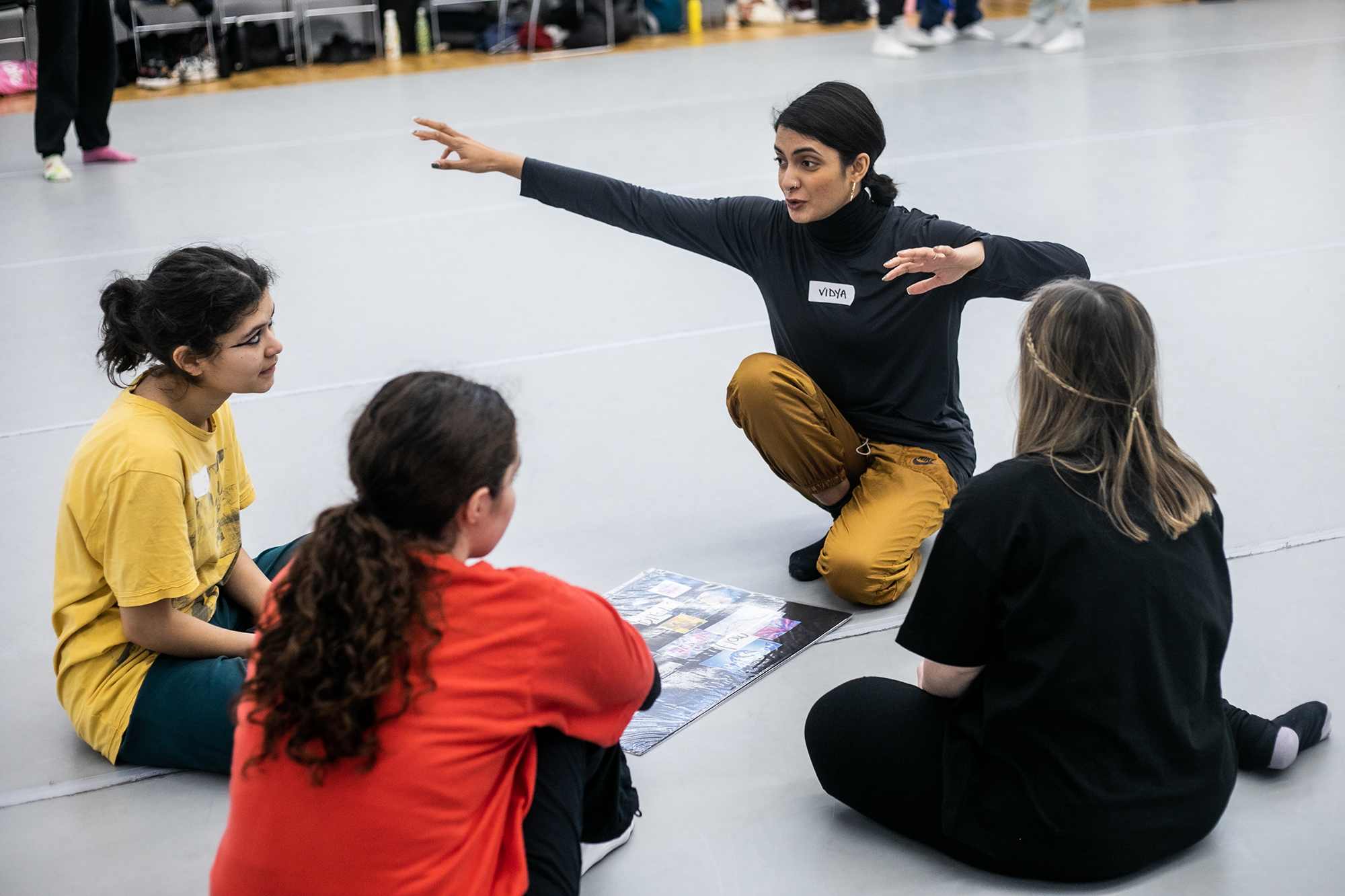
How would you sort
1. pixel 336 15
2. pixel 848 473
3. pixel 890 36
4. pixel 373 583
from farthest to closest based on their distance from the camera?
pixel 336 15
pixel 890 36
pixel 848 473
pixel 373 583

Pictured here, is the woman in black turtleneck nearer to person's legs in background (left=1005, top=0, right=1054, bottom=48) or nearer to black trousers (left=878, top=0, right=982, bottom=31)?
black trousers (left=878, top=0, right=982, bottom=31)

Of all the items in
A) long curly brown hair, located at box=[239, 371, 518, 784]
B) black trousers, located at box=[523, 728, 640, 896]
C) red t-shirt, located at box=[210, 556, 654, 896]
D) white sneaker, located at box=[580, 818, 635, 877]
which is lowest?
white sneaker, located at box=[580, 818, 635, 877]

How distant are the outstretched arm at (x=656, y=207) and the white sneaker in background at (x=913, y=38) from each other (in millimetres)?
5997

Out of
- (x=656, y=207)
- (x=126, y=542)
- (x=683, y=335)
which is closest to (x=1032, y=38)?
(x=683, y=335)

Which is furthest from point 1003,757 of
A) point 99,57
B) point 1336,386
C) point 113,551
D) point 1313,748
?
point 99,57

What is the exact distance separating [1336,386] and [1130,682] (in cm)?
214

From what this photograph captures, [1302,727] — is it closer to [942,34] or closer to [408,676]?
[408,676]

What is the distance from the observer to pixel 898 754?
1730 mm

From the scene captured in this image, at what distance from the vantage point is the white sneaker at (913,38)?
26.8 feet

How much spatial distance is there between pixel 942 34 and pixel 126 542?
7.66 metres

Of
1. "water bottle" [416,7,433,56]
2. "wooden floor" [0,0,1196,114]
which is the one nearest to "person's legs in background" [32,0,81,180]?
"wooden floor" [0,0,1196,114]

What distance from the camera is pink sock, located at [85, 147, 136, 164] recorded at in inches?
234

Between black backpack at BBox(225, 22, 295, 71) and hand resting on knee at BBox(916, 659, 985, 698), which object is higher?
black backpack at BBox(225, 22, 295, 71)

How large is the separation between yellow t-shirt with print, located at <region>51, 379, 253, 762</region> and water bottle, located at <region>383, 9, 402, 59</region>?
6.97m
